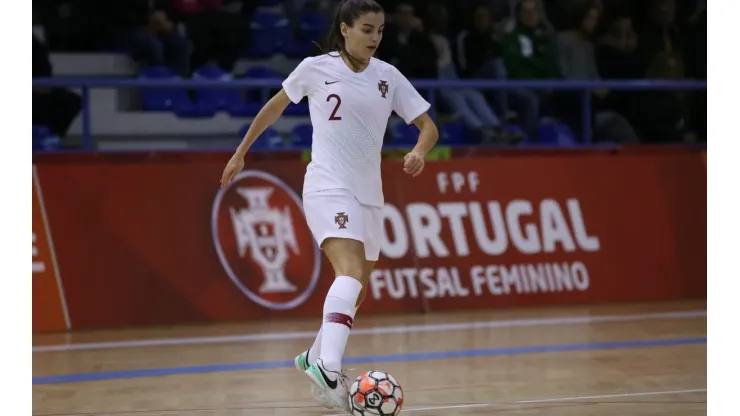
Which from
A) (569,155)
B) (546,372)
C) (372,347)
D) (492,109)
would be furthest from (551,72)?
(546,372)

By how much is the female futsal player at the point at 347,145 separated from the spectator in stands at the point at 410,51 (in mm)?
6906

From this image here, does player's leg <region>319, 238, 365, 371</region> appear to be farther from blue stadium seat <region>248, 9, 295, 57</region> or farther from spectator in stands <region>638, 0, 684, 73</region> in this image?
spectator in stands <region>638, 0, 684, 73</region>

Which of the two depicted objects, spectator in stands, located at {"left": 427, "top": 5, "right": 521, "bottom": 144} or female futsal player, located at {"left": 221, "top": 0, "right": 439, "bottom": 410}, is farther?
spectator in stands, located at {"left": 427, "top": 5, "right": 521, "bottom": 144}

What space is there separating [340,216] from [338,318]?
0.57m

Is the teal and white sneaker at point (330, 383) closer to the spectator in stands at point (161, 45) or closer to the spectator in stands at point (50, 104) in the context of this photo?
the spectator in stands at point (50, 104)

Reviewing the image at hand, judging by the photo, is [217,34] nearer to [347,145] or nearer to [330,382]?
[347,145]

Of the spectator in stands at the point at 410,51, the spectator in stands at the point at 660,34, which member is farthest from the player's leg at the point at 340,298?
the spectator in stands at the point at 660,34

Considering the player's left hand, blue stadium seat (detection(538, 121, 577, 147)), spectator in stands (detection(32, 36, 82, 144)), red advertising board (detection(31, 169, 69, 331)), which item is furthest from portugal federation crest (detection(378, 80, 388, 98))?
blue stadium seat (detection(538, 121, 577, 147))

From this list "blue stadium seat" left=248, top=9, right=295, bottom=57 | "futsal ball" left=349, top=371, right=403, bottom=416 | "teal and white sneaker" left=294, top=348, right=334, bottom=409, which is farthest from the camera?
→ "blue stadium seat" left=248, top=9, right=295, bottom=57

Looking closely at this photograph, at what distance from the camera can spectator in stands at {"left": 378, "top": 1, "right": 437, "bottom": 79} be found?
1373cm

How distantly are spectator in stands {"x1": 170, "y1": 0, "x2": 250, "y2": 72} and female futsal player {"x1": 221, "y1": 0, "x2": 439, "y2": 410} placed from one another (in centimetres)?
764

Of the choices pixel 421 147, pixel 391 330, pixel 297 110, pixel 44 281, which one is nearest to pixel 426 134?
pixel 421 147

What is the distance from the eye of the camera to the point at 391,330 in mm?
10648

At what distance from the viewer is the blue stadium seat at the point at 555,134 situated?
13.4 meters
